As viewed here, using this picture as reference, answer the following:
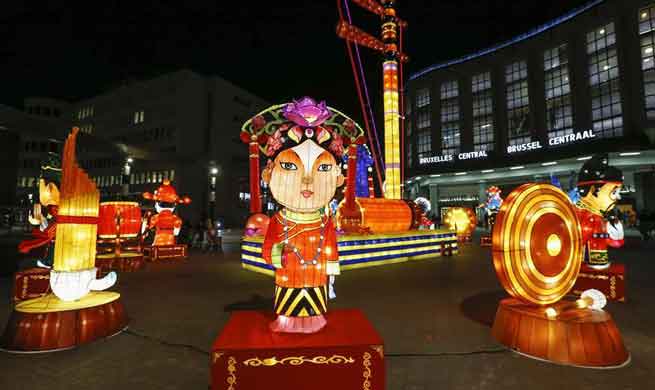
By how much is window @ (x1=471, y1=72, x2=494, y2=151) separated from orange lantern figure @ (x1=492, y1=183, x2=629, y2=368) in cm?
3569

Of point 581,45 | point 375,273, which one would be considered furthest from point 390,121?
point 581,45

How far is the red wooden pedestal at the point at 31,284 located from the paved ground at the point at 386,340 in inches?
12.4

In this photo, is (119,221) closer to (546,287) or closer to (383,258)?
(383,258)

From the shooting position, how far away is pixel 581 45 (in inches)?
1179

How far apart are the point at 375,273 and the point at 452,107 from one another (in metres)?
35.9

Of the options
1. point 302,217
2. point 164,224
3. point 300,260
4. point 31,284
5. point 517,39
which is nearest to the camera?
point 300,260

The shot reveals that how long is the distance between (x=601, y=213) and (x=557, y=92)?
32.6 meters

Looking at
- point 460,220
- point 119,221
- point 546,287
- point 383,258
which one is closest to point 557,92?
point 460,220

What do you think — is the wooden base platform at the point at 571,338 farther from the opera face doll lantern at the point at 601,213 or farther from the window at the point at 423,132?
the window at the point at 423,132

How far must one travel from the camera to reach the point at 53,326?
12.6 feet

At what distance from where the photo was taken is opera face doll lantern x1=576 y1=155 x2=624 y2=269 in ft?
19.8

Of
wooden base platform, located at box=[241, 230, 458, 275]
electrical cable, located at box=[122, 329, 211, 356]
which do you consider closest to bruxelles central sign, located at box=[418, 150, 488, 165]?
wooden base platform, located at box=[241, 230, 458, 275]

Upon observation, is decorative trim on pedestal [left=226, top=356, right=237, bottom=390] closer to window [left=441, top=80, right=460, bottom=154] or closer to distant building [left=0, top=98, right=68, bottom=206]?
distant building [left=0, top=98, right=68, bottom=206]

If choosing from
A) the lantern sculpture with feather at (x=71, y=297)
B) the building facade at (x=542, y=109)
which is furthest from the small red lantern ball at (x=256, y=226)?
the building facade at (x=542, y=109)
